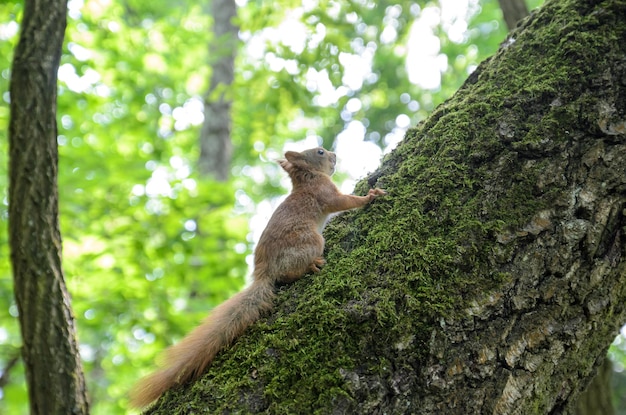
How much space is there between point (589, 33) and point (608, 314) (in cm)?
122

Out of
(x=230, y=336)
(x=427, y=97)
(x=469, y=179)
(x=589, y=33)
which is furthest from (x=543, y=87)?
(x=427, y=97)

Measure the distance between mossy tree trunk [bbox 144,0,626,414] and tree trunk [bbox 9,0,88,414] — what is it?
0.83 meters

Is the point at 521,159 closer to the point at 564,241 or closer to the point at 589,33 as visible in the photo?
the point at 564,241

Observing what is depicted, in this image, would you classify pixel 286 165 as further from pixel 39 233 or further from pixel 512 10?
pixel 512 10

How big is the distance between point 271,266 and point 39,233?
1175mm

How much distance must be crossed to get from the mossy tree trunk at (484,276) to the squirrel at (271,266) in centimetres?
9

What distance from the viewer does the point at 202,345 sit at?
2.02 meters

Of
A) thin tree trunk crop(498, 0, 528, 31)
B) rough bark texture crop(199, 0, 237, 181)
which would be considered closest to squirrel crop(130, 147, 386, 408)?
thin tree trunk crop(498, 0, 528, 31)

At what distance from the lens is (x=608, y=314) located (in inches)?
75.9

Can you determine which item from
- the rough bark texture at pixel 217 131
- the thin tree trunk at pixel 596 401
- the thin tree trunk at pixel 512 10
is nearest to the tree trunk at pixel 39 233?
the thin tree trunk at pixel 596 401

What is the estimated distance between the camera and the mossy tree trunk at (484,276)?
5.44 ft

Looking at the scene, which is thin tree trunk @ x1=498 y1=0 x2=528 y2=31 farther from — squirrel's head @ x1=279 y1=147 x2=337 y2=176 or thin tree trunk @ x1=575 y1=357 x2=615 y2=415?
thin tree trunk @ x1=575 y1=357 x2=615 y2=415

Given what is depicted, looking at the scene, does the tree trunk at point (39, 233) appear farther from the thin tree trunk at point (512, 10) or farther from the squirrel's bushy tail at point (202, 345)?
the thin tree trunk at point (512, 10)

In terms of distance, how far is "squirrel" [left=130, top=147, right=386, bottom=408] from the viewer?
77.9 inches
